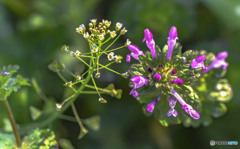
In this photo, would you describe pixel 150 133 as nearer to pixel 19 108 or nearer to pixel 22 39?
pixel 19 108

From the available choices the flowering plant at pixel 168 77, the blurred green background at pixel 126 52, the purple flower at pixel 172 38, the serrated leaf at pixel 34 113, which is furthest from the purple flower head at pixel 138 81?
the blurred green background at pixel 126 52

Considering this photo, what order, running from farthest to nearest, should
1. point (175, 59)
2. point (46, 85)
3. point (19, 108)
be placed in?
point (46, 85) < point (19, 108) < point (175, 59)

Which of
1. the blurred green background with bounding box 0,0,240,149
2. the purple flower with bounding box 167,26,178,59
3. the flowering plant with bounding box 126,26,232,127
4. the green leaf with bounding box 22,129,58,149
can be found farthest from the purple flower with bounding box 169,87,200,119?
the blurred green background with bounding box 0,0,240,149

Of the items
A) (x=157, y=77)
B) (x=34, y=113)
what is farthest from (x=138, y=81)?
(x=34, y=113)

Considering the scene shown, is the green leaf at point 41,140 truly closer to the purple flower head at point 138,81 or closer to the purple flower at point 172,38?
the purple flower head at point 138,81

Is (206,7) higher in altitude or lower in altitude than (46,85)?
higher

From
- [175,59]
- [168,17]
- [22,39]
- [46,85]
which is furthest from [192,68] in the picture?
[22,39]

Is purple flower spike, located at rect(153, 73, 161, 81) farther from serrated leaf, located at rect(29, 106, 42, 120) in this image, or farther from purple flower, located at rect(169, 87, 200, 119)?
serrated leaf, located at rect(29, 106, 42, 120)

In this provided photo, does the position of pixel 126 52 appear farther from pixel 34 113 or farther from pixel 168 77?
pixel 168 77

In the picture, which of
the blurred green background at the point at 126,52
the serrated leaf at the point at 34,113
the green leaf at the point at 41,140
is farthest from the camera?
the blurred green background at the point at 126,52
